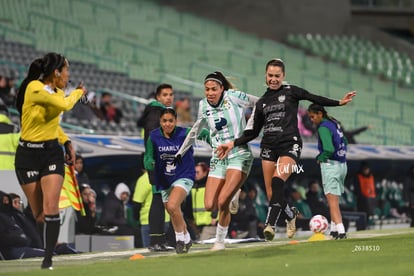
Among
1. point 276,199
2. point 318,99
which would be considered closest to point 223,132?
point 276,199

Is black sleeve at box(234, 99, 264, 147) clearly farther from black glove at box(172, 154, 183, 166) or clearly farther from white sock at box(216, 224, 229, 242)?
white sock at box(216, 224, 229, 242)

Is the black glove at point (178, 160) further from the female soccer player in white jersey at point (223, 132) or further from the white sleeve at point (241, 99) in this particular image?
the white sleeve at point (241, 99)

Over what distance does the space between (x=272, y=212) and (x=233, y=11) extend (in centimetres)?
3307

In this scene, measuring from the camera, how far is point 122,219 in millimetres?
20031

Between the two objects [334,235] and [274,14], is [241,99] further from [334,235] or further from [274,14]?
[274,14]

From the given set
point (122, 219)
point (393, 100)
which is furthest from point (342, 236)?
point (393, 100)

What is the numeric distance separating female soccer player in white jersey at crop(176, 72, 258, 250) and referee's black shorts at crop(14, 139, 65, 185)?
9.19 feet

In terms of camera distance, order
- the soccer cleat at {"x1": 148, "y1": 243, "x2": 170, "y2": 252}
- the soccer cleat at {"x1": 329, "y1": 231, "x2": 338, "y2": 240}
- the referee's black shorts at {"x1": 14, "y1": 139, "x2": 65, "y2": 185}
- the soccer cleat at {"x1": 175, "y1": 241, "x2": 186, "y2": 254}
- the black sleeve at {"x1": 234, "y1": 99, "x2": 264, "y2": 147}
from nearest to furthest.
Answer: the referee's black shorts at {"x1": 14, "y1": 139, "x2": 65, "y2": 185} → the black sleeve at {"x1": 234, "y1": 99, "x2": 264, "y2": 147} → the soccer cleat at {"x1": 175, "y1": 241, "x2": 186, "y2": 254} → the soccer cleat at {"x1": 148, "y1": 243, "x2": 170, "y2": 252} → the soccer cleat at {"x1": 329, "y1": 231, "x2": 338, "y2": 240}

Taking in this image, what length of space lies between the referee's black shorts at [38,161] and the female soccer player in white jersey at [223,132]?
280 centimetres

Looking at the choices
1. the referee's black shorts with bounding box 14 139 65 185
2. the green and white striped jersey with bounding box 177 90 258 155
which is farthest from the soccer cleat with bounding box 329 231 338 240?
the referee's black shorts with bounding box 14 139 65 185

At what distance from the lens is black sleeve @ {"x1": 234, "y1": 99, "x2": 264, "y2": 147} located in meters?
14.3

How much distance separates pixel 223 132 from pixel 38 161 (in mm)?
3210

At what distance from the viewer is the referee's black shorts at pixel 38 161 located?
12211 mm

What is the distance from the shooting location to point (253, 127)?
14.3 metres
